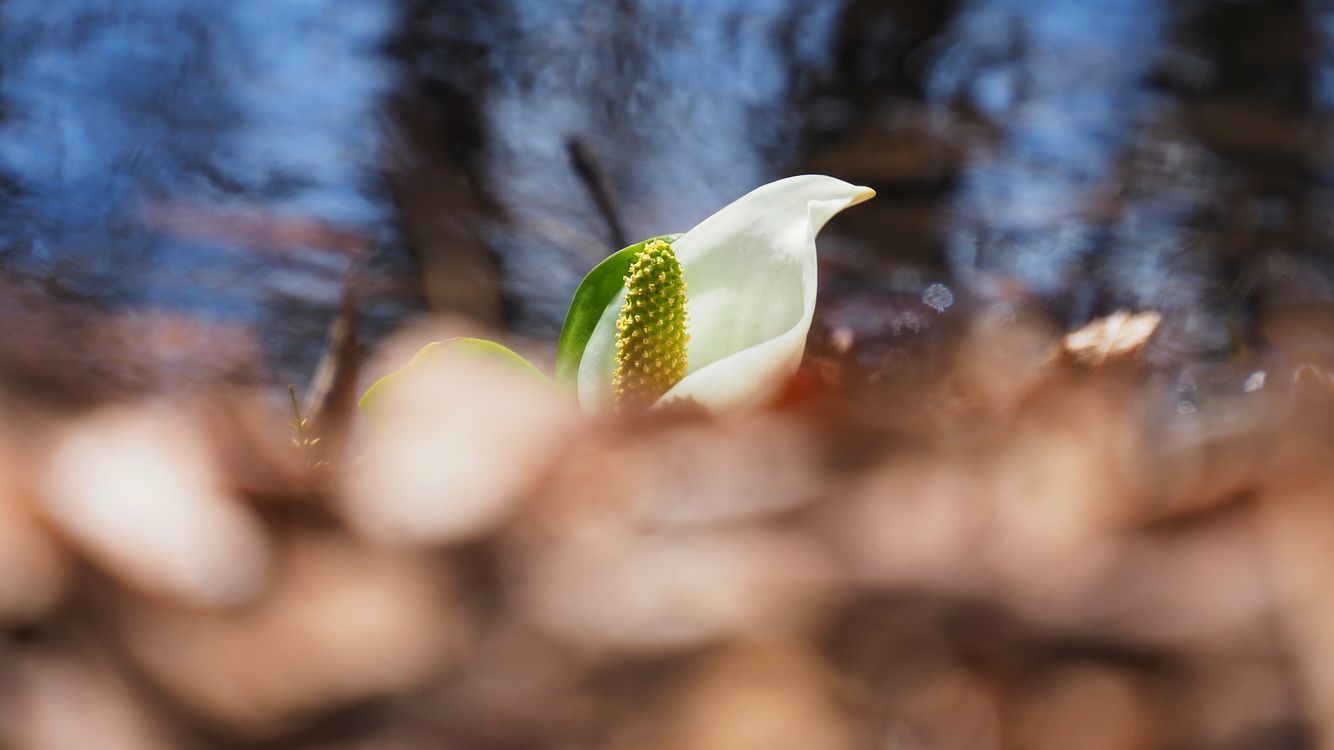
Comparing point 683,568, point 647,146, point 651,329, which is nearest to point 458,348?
point 651,329

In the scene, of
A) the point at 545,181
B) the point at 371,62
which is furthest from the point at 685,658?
the point at 371,62

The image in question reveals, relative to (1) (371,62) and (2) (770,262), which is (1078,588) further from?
(1) (371,62)

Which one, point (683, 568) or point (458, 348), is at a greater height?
point (683, 568)

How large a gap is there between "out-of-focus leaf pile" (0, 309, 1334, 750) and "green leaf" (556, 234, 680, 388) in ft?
1.08

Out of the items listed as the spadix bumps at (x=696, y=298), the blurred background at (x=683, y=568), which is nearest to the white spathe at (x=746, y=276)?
the spadix bumps at (x=696, y=298)

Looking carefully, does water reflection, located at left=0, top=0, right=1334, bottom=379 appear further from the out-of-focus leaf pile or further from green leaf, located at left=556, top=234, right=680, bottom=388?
the out-of-focus leaf pile

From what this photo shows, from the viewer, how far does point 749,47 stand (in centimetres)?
144

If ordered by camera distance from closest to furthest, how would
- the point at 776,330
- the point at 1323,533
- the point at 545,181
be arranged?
the point at 1323,533 → the point at 776,330 → the point at 545,181

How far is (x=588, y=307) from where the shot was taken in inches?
17.1

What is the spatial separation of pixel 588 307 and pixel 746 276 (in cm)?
7

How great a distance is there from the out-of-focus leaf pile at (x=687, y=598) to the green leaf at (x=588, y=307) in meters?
0.33

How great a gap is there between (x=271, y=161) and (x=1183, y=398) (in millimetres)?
1218

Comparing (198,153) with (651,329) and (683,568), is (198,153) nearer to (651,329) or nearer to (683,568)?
(651,329)

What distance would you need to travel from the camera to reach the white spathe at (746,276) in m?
0.39
